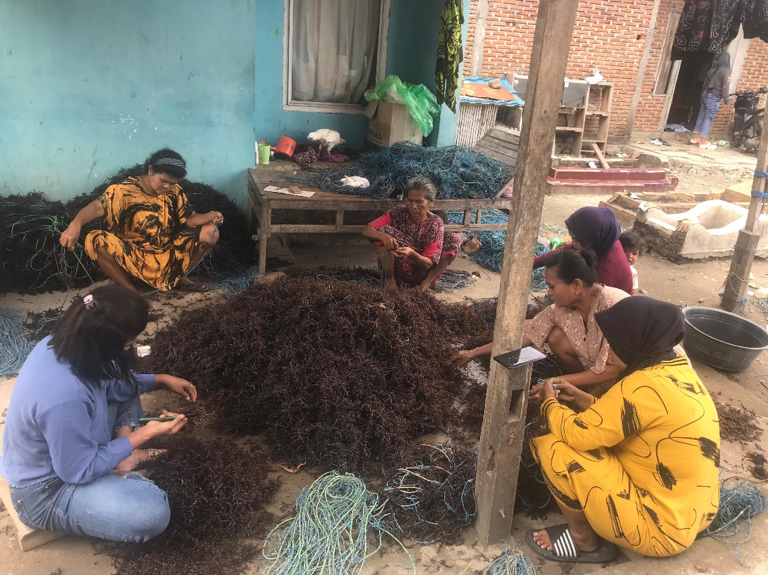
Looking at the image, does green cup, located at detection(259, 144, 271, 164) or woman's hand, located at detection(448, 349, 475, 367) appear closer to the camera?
woman's hand, located at detection(448, 349, 475, 367)

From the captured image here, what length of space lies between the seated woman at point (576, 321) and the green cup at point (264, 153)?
11.5ft

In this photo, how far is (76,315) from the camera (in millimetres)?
2137

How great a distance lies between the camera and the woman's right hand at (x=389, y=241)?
474cm

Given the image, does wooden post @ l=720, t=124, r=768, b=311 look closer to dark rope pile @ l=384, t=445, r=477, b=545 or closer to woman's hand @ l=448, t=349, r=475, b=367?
woman's hand @ l=448, t=349, r=475, b=367

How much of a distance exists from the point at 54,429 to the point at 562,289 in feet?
8.36

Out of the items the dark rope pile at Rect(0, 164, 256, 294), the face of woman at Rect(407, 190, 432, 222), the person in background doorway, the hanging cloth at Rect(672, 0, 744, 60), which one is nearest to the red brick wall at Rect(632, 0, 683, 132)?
the person in background doorway

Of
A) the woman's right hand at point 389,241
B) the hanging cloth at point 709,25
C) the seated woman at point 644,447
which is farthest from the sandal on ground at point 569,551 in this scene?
the hanging cloth at point 709,25

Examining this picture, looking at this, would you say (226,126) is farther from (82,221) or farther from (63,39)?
(82,221)

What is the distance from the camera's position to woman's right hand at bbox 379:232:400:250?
15.6ft

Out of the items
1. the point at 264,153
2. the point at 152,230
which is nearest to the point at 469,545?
the point at 152,230

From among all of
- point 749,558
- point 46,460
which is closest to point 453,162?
point 749,558

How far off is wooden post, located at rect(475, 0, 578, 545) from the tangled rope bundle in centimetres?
52

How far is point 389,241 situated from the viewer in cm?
475

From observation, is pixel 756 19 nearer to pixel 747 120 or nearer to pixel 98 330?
pixel 747 120
